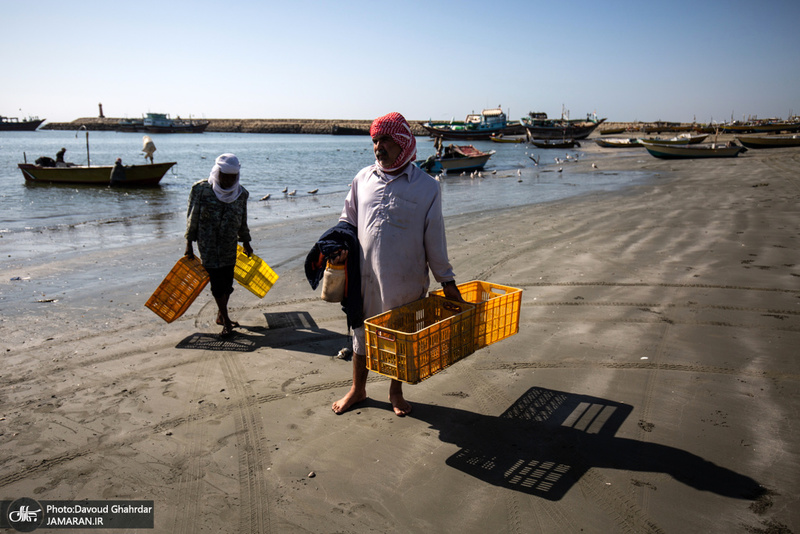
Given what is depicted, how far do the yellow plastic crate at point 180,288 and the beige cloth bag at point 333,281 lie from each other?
243cm

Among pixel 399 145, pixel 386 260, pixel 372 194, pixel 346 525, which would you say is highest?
pixel 399 145

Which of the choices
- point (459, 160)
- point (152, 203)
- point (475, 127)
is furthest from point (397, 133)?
point (475, 127)

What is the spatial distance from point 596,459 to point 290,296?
4.50m

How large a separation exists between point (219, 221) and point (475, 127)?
70.5 meters

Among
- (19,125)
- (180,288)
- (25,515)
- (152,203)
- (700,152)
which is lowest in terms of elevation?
(25,515)

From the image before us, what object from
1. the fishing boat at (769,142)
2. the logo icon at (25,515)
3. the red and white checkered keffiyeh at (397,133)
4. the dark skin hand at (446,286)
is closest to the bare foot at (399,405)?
the dark skin hand at (446,286)

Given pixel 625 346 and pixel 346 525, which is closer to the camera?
pixel 346 525

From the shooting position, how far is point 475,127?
72000 millimetres

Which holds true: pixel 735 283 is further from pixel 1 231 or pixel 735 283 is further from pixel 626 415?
pixel 1 231

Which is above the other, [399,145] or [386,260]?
[399,145]

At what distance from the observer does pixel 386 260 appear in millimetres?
3436

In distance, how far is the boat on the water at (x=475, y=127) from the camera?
70.2 meters

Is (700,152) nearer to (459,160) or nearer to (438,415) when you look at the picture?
(459,160)

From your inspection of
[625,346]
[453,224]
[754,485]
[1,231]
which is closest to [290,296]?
[625,346]
